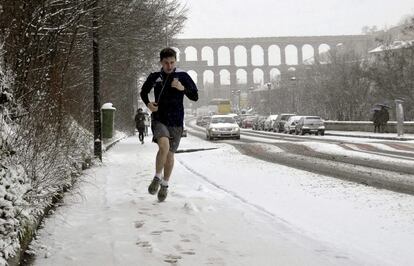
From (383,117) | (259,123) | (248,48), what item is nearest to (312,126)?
(383,117)

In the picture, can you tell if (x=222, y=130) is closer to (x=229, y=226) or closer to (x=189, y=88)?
(x=189, y=88)

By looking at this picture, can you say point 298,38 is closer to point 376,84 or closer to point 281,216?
point 376,84

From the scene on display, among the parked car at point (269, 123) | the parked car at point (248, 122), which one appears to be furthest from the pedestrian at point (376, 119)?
the parked car at point (248, 122)

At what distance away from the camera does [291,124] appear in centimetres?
4331

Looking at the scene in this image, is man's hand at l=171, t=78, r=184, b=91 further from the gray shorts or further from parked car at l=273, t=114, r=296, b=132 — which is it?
parked car at l=273, t=114, r=296, b=132

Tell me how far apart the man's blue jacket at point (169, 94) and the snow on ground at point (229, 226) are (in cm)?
105

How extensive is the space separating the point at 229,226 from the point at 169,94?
6.54 ft

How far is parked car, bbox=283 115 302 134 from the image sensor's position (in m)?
42.7

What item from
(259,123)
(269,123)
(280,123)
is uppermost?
(280,123)

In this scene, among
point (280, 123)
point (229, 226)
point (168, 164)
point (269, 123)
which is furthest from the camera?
point (269, 123)

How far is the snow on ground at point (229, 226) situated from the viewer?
4199mm

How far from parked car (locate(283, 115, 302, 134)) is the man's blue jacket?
36207 millimetres

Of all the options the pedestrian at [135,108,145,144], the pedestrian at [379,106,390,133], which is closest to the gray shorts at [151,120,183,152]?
the pedestrian at [135,108,145,144]

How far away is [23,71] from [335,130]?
1585 inches
